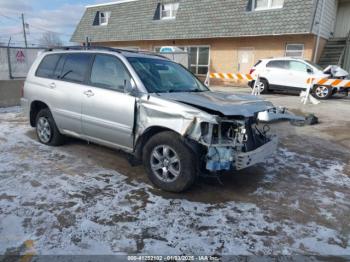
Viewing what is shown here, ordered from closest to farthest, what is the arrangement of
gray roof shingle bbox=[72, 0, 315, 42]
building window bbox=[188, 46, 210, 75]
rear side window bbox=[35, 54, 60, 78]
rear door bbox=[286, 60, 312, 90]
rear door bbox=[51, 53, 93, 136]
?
rear door bbox=[51, 53, 93, 136] → rear side window bbox=[35, 54, 60, 78] → rear door bbox=[286, 60, 312, 90] → gray roof shingle bbox=[72, 0, 315, 42] → building window bbox=[188, 46, 210, 75]

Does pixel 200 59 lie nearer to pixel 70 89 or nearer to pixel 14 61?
pixel 14 61

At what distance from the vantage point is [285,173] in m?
4.53

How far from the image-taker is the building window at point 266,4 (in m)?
16.0

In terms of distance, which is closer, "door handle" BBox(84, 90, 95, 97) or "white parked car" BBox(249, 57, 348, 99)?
"door handle" BBox(84, 90, 95, 97)

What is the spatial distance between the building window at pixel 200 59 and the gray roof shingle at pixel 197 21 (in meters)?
1.28

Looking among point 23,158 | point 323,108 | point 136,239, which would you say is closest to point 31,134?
point 23,158

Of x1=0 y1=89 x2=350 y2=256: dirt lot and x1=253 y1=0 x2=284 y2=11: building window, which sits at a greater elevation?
x1=253 y1=0 x2=284 y2=11: building window

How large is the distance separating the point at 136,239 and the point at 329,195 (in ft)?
8.87

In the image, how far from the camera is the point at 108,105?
13.6ft

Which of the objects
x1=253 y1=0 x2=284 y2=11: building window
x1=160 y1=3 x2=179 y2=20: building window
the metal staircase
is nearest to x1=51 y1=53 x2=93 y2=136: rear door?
x1=253 y1=0 x2=284 y2=11: building window

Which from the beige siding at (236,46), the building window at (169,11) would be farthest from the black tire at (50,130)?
the building window at (169,11)

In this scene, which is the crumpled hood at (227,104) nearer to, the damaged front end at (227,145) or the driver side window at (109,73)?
the damaged front end at (227,145)

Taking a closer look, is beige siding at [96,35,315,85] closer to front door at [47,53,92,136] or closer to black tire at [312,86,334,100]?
black tire at [312,86,334,100]

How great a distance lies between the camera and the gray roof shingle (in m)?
15.0
